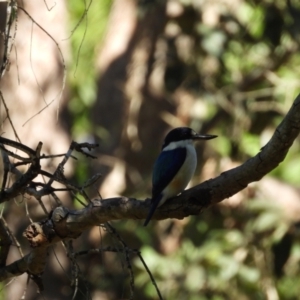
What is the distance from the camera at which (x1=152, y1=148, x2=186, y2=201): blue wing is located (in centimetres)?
467

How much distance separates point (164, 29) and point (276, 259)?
10.4ft

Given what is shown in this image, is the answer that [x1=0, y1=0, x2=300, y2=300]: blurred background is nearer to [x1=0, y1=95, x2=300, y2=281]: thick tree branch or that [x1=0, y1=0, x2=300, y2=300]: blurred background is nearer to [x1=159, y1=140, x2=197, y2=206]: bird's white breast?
[x1=159, y1=140, x2=197, y2=206]: bird's white breast

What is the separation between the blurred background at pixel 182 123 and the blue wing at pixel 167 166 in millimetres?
2534

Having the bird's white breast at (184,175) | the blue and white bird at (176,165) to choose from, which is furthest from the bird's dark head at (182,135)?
the bird's white breast at (184,175)

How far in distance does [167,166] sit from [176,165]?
0.19 ft

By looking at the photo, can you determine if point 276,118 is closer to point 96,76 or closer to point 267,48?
point 267,48

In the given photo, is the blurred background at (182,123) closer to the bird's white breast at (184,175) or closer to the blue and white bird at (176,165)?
the blue and white bird at (176,165)

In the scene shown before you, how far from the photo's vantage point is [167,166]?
482 centimetres

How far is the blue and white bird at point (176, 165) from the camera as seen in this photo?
15.0ft

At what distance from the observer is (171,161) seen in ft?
15.9

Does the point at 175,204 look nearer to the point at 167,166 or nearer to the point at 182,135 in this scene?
the point at 167,166

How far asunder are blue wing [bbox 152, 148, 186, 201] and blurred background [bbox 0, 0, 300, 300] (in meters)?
2.53

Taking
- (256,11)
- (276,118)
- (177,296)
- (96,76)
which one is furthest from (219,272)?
(96,76)

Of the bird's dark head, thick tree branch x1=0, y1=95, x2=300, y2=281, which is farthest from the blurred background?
thick tree branch x1=0, y1=95, x2=300, y2=281
